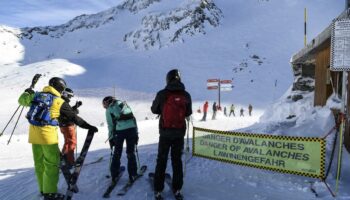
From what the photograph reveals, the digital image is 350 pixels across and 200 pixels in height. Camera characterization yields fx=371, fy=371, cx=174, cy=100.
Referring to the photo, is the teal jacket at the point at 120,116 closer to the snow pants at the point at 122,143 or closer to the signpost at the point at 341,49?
the snow pants at the point at 122,143

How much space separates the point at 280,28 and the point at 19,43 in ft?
251

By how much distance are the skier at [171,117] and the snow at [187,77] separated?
0.83m

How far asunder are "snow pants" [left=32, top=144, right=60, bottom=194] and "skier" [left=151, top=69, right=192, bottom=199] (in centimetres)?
176

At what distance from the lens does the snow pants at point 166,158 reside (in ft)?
21.4

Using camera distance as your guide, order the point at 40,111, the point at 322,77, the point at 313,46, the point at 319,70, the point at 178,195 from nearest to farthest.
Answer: the point at 40,111 < the point at 178,195 < the point at 313,46 < the point at 322,77 < the point at 319,70

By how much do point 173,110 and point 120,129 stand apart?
145 centimetres

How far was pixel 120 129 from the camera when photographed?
736 cm

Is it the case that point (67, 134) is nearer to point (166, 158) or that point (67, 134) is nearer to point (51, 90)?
point (51, 90)

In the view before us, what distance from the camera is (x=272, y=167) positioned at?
7.68 metres

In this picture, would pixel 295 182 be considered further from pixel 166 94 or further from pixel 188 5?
pixel 188 5

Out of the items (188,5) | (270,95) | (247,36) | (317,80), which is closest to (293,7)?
(247,36)

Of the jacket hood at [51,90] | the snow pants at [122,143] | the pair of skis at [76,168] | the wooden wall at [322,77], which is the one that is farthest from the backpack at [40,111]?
the wooden wall at [322,77]

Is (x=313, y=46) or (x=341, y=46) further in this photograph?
(x=313, y=46)

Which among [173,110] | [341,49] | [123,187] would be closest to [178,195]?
[123,187]
